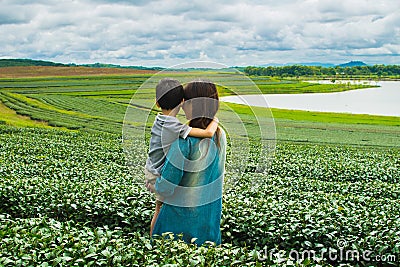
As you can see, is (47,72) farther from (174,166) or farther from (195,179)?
(174,166)

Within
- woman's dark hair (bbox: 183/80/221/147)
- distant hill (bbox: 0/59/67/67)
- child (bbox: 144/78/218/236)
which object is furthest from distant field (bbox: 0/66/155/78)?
woman's dark hair (bbox: 183/80/221/147)

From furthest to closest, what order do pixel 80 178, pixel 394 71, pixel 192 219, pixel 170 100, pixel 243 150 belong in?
pixel 394 71 → pixel 80 178 → pixel 243 150 → pixel 192 219 → pixel 170 100

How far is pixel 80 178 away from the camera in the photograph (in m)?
10.1

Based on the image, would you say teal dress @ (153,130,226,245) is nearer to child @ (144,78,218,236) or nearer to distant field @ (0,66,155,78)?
child @ (144,78,218,236)

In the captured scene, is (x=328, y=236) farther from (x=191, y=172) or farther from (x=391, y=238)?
(x=191, y=172)

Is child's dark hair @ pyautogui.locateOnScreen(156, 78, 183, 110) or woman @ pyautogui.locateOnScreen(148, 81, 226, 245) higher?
child's dark hair @ pyautogui.locateOnScreen(156, 78, 183, 110)

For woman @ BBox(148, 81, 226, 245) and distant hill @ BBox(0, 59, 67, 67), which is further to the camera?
distant hill @ BBox(0, 59, 67, 67)

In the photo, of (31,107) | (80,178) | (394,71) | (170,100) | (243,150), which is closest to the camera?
(170,100)

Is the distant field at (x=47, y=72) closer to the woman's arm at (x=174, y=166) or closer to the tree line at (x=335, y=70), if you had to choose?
the tree line at (x=335, y=70)

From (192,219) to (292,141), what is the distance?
29368mm

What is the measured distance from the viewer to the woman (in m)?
4.18

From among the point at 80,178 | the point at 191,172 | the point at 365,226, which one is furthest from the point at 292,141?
the point at 191,172

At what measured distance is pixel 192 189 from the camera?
459 centimetres

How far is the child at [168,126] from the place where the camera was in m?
4.22
